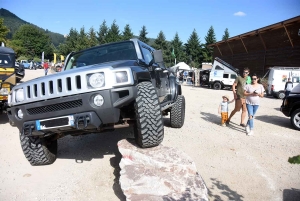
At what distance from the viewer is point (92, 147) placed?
4594 millimetres

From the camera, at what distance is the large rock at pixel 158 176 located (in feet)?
8.27

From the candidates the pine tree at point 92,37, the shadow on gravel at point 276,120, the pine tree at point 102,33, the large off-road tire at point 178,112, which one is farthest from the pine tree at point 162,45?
the large off-road tire at point 178,112

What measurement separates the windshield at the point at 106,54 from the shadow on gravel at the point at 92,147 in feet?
5.37

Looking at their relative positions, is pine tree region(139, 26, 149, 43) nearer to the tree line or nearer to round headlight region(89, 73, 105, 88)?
the tree line

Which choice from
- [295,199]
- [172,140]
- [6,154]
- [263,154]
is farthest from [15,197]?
[263,154]

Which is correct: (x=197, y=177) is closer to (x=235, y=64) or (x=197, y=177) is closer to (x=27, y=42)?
(x=235, y=64)

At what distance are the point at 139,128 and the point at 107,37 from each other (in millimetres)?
53947

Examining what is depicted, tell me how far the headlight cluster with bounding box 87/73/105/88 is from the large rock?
1029mm

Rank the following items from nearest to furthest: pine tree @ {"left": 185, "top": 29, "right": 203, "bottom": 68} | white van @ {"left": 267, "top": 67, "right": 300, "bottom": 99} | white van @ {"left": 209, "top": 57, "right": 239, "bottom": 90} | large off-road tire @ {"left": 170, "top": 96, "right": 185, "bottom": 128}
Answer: large off-road tire @ {"left": 170, "top": 96, "right": 185, "bottom": 128} < white van @ {"left": 267, "top": 67, "right": 300, "bottom": 99} < white van @ {"left": 209, "top": 57, "right": 239, "bottom": 90} < pine tree @ {"left": 185, "top": 29, "right": 203, "bottom": 68}

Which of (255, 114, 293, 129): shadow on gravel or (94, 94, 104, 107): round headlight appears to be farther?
(255, 114, 293, 129): shadow on gravel

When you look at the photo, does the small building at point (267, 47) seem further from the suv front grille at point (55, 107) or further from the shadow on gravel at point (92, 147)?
the suv front grille at point (55, 107)

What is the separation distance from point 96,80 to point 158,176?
1366mm

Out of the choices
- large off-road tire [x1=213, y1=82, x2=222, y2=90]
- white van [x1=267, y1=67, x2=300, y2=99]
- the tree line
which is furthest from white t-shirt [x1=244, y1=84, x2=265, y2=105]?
the tree line

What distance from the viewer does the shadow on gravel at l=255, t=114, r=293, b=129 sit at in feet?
23.3
